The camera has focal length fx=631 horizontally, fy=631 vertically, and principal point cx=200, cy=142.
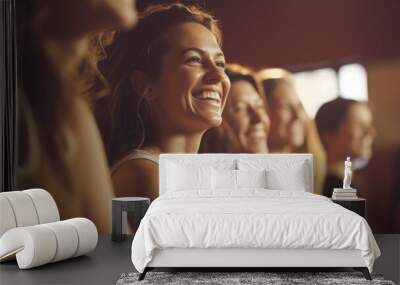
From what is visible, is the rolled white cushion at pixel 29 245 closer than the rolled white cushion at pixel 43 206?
Yes

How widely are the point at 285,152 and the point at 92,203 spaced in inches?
92.0

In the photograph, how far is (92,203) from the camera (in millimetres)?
7414

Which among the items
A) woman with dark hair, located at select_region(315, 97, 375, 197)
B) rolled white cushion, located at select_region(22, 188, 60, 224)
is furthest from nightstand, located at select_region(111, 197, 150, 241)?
woman with dark hair, located at select_region(315, 97, 375, 197)

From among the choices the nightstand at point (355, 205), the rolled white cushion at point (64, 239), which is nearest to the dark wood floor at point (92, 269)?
the rolled white cushion at point (64, 239)

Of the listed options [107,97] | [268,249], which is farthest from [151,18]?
[268,249]

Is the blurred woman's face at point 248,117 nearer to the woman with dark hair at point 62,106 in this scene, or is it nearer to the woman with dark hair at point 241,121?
the woman with dark hair at point 241,121

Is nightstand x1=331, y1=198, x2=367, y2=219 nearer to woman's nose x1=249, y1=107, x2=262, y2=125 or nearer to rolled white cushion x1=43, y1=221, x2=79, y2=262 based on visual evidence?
woman's nose x1=249, y1=107, x2=262, y2=125

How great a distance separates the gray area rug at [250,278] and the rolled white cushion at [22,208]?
116 cm

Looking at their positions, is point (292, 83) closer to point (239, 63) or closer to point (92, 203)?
point (239, 63)

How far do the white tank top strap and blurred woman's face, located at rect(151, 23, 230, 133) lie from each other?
346 millimetres

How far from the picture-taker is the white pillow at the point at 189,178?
268 inches

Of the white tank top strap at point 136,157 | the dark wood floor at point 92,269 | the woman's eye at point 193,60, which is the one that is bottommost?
the dark wood floor at point 92,269

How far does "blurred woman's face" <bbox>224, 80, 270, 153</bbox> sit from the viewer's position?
7.34 metres

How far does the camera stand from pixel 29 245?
5121 millimetres
